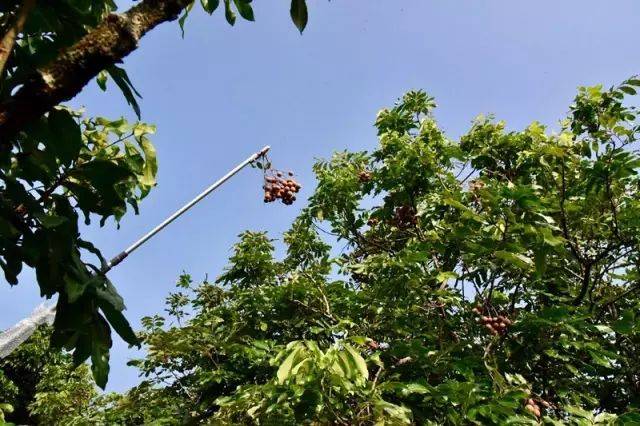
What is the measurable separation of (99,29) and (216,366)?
547 centimetres

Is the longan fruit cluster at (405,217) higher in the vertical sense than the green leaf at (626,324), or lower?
higher

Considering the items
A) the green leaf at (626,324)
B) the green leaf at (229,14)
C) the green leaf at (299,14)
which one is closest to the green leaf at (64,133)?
the green leaf at (299,14)

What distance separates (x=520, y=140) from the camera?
6.17m

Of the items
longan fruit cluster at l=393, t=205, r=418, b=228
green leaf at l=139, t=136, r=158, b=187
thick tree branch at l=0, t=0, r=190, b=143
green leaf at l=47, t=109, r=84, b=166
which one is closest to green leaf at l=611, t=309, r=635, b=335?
longan fruit cluster at l=393, t=205, r=418, b=228

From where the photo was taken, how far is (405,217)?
6.01 meters

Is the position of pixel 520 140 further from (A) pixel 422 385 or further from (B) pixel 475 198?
(A) pixel 422 385

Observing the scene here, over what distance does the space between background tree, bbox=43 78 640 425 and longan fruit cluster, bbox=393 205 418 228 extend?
29 millimetres

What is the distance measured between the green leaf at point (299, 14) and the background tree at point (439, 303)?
219 centimetres

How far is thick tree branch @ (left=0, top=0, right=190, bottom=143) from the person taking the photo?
2.71 feet

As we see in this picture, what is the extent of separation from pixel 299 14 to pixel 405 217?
470 cm

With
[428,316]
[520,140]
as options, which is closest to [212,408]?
[428,316]

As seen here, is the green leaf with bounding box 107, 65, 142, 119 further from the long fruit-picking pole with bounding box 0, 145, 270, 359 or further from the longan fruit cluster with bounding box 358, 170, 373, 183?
the longan fruit cluster with bounding box 358, 170, 373, 183

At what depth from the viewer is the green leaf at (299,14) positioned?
56.6 inches

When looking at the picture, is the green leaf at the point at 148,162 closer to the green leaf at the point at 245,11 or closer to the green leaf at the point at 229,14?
the green leaf at the point at 229,14
